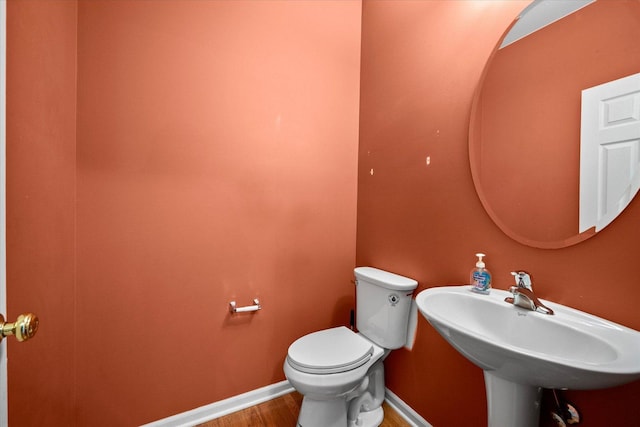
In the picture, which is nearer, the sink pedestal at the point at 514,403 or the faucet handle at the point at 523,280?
the sink pedestal at the point at 514,403

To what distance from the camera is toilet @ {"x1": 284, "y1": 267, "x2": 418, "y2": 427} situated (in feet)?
3.76

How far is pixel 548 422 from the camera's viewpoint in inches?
35.9

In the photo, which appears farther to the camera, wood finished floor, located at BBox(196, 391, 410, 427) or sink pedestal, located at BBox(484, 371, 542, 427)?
wood finished floor, located at BBox(196, 391, 410, 427)

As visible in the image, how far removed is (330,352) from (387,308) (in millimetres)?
360

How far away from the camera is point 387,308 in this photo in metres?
1.37

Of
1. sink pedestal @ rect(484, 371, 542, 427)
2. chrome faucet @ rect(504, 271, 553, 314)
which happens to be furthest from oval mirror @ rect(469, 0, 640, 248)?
sink pedestal @ rect(484, 371, 542, 427)

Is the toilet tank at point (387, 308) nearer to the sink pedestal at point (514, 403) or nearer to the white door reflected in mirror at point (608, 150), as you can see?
the sink pedestal at point (514, 403)

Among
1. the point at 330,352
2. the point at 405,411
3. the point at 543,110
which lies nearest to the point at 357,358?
the point at 330,352

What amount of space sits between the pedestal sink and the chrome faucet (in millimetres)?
24

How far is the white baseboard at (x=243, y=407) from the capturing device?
1.35 metres

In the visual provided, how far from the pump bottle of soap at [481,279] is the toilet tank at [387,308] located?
0.32m

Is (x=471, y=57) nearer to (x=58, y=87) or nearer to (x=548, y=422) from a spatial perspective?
(x=548, y=422)

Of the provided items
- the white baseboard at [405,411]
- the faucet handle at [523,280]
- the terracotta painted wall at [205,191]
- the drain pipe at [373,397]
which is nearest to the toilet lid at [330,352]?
the drain pipe at [373,397]

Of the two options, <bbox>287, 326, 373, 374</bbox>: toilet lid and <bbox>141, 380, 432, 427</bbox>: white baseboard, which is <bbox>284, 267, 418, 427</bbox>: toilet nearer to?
<bbox>287, 326, 373, 374</bbox>: toilet lid
